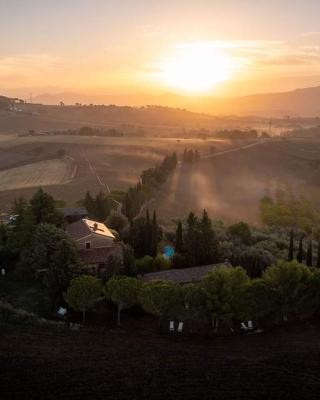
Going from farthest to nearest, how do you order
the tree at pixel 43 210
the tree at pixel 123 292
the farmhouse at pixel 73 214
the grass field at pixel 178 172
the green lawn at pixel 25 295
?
the grass field at pixel 178 172
the farmhouse at pixel 73 214
the tree at pixel 43 210
the green lawn at pixel 25 295
the tree at pixel 123 292

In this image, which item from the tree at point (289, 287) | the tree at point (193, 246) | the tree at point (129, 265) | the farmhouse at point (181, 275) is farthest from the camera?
the tree at point (193, 246)

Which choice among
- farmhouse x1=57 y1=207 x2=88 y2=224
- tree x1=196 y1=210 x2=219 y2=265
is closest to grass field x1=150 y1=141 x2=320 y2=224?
farmhouse x1=57 y1=207 x2=88 y2=224

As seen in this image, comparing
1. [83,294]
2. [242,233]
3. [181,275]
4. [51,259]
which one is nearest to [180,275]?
[181,275]

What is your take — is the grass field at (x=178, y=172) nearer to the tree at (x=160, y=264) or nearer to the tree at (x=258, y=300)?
the tree at (x=160, y=264)

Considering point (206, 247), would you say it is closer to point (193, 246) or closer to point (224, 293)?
point (193, 246)

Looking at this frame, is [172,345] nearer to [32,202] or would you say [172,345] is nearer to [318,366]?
[318,366]

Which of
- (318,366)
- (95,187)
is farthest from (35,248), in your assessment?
(95,187)

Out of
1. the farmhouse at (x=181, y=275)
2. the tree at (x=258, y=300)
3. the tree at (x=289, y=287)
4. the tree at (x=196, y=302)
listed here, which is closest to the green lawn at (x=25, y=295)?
the farmhouse at (x=181, y=275)

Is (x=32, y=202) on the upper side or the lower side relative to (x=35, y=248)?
upper
